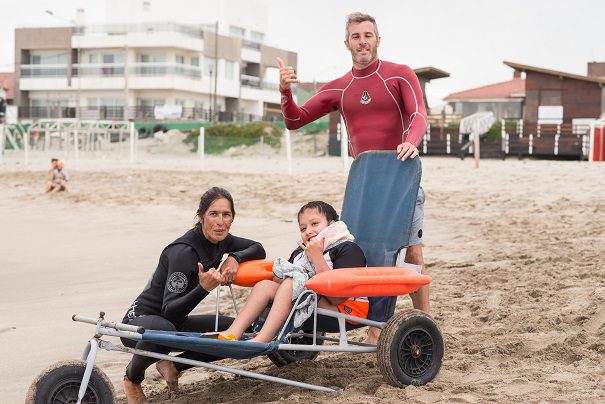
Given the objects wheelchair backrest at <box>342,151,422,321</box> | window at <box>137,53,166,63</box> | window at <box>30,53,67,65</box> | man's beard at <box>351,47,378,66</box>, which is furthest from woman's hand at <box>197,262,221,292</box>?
window at <box>30,53,67,65</box>

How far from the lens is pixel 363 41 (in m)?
4.81

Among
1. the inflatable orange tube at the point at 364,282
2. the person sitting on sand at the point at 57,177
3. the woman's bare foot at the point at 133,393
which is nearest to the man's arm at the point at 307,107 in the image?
the inflatable orange tube at the point at 364,282

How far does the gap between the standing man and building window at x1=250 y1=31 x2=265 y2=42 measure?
68154 millimetres

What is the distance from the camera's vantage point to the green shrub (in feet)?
119

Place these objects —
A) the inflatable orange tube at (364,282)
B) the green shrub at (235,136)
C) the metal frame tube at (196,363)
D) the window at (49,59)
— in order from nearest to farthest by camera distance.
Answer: the metal frame tube at (196,363)
the inflatable orange tube at (364,282)
the green shrub at (235,136)
the window at (49,59)

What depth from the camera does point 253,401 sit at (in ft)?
13.5

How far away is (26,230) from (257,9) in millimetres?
63534

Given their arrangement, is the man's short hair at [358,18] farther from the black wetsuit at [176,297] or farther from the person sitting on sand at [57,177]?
the person sitting on sand at [57,177]

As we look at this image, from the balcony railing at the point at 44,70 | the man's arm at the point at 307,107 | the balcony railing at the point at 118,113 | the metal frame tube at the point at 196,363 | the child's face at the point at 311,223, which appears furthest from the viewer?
the balcony railing at the point at 44,70

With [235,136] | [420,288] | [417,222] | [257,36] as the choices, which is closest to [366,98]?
[417,222]

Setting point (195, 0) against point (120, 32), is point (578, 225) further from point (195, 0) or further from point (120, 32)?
point (195, 0)

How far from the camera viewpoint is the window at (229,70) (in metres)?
65.6

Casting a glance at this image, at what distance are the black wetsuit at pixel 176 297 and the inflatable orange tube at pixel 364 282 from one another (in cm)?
52

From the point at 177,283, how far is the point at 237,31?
67351 mm
